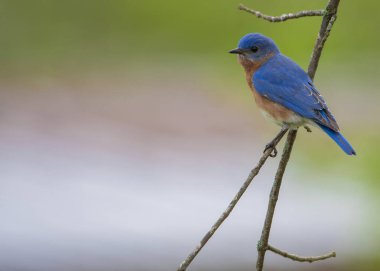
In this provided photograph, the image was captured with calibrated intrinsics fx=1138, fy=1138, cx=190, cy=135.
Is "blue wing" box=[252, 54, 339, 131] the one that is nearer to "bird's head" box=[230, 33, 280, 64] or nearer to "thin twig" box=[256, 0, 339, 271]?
"bird's head" box=[230, 33, 280, 64]

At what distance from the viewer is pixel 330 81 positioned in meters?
14.3

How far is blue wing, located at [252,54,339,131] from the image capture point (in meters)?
5.78

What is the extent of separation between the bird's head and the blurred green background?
3.25 metres

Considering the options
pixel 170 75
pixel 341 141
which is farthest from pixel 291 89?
pixel 170 75

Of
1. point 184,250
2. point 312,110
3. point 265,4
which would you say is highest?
point 265,4

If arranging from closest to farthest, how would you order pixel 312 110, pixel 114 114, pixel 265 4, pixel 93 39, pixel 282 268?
pixel 312 110
pixel 282 268
pixel 114 114
pixel 265 4
pixel 93 39

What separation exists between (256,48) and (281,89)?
292 mm

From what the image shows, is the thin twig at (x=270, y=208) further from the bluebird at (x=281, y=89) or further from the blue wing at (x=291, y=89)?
the blue wing at (x=291, y=89)

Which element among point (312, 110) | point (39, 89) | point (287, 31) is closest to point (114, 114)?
point (39, 89)

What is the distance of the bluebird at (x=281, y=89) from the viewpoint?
5.77 m

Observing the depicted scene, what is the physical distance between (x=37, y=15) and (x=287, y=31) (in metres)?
4.42

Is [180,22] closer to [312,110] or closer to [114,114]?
[114,114]

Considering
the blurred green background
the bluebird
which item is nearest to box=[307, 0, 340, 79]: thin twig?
the bluebird

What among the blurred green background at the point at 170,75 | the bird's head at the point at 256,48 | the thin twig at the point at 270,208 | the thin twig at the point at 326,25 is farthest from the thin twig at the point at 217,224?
the blurred green background at the point at 170,75
